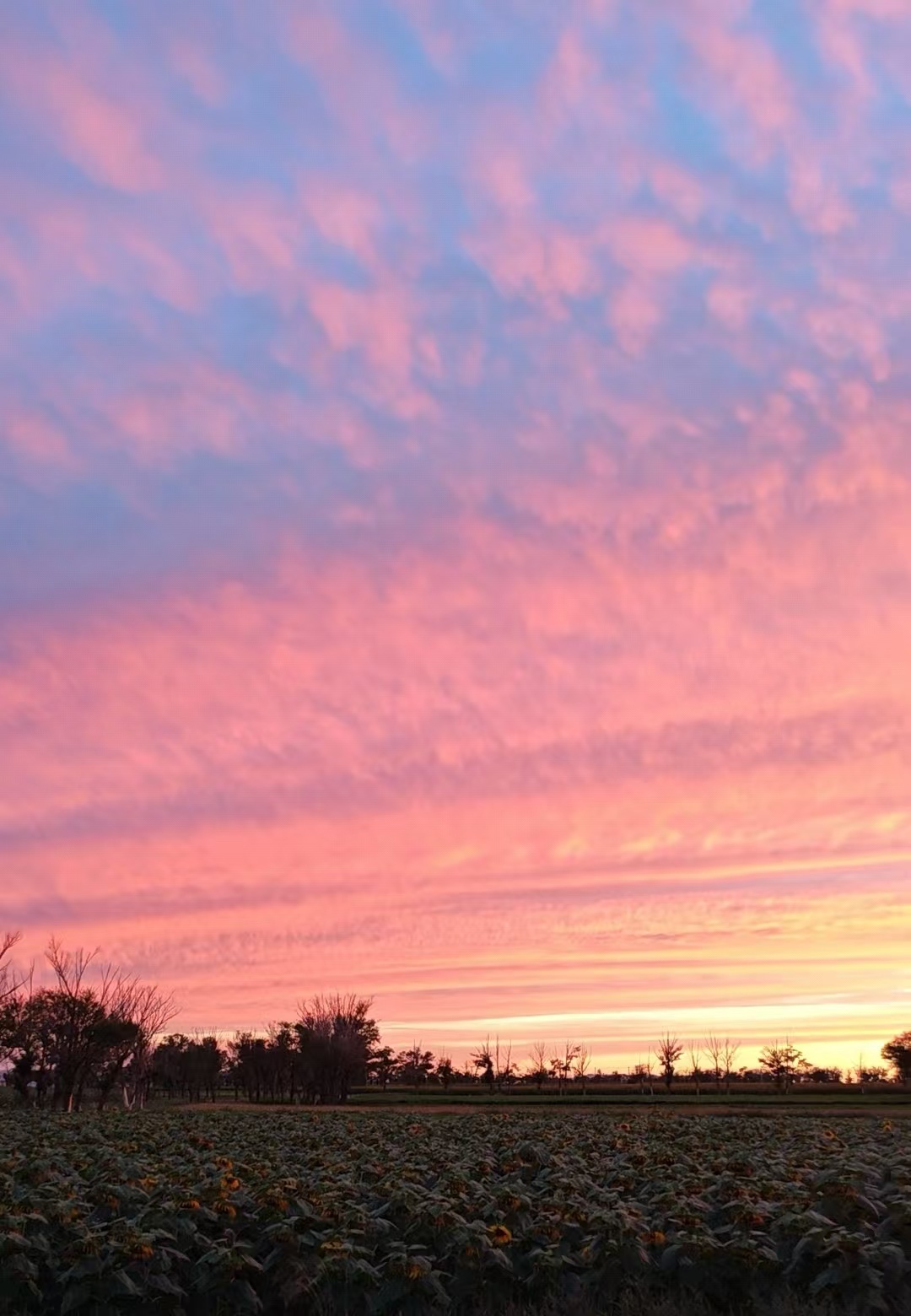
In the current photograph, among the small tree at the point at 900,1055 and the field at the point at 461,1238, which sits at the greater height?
the small tree at the point at 900,1055

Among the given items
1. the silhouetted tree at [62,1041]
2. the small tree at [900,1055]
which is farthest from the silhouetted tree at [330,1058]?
the small tree at [900,1055]

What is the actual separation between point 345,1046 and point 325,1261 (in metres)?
92.1

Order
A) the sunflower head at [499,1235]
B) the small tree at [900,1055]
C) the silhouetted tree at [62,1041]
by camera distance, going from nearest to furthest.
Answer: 1. the sunflower head at [499,1235]
2. the silhouetted tree at [62,1041]
3. the small tree at [900,1055]

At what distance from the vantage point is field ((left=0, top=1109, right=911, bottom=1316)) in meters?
10.2

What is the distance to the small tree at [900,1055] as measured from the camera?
132 m

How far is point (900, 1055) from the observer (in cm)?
13312

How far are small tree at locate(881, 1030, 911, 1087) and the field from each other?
436 ft

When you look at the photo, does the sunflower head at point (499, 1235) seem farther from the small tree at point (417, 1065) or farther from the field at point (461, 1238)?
the small tree at point (417, 1065)

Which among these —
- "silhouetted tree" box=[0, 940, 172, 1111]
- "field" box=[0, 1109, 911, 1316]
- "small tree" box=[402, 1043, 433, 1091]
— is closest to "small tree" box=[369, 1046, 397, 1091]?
"small tree" box=[402, 1043, 433, 1091]

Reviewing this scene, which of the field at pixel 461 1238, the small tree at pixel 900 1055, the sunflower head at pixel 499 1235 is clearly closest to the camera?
the field at pixel 461 1238

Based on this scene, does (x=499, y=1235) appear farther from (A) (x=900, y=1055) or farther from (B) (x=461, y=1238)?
(A) (x=900, y=1055)

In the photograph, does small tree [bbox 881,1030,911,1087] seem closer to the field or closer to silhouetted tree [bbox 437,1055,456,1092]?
silhouetted tree [bbox 437,1055,456,1092]

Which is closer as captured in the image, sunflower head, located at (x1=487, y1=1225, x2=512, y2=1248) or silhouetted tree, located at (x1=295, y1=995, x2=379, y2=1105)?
sunflower head, located at (x1=487, y1=1225, x2=512, y2=1248)

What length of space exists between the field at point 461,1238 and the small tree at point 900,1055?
133045 mm
